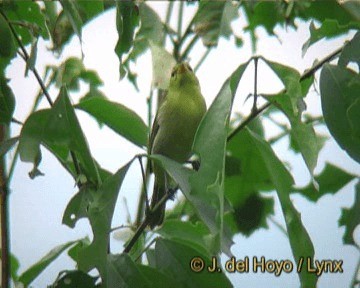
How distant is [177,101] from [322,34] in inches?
31.8

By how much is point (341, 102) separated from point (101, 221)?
1.39 ft

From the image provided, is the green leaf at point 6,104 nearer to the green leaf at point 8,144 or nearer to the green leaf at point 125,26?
the green leaf at point 8,144

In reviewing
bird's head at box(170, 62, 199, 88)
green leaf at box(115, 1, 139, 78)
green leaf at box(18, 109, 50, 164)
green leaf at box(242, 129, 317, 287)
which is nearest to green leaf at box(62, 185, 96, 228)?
green leaf at box(18, 109, 50, 164)

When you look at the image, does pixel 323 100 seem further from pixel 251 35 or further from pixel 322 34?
pixel 251 35

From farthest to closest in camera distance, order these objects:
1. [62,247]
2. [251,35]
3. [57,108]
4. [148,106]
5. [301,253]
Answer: [251,35]
[148,106]
[62,247]
[57,108]
[301,253]

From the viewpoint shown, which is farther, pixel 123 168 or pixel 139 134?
pixel 139 134

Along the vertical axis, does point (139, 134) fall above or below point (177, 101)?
above

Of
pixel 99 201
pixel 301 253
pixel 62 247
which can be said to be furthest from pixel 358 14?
pixel 62 247

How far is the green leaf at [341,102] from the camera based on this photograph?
109 centimetres

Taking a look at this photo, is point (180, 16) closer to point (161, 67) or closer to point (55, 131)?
point (161, 67)

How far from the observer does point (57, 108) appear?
119cm

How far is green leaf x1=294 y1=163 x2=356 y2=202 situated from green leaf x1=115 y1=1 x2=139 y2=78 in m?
0.47

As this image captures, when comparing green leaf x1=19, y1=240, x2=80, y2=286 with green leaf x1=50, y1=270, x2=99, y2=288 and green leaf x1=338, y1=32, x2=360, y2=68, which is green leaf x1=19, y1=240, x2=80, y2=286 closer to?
green leaf x1=50, y1=270, x2=99, y2=288

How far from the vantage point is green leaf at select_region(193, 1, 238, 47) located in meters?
1.36
